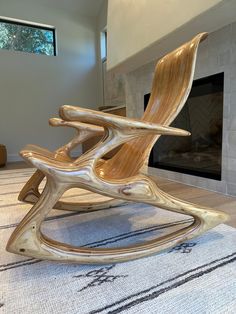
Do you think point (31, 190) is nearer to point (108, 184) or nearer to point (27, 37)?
point (108, 184)

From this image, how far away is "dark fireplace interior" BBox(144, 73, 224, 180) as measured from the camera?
1.62m

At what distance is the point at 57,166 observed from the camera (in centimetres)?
62

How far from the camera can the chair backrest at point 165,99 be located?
2.86ft

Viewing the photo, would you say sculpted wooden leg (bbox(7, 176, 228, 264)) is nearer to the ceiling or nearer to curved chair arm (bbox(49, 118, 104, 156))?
curved chair arm (bbox(49, 118, 104, 156))

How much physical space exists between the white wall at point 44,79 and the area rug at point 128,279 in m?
3.01

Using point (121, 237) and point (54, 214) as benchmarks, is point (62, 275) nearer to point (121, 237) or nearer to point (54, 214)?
point (121, 237)

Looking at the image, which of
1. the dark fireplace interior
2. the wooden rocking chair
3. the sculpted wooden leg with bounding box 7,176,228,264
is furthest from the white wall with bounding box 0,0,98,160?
the sculpted wooden leg with bounding box 7,176,228,264

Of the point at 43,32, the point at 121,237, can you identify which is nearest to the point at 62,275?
the point at 121,237

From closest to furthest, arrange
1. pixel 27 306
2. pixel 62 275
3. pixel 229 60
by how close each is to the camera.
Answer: pixel 27 306, pixel 62 275, pixel 229 60

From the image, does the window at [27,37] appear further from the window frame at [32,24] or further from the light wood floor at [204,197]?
the light wood floor at [204,197]

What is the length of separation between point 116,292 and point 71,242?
13.4 inches

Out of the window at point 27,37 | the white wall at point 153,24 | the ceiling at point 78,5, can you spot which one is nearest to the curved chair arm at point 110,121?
the white wall at point 153,24

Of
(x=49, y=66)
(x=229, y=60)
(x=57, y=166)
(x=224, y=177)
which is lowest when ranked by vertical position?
(x=224, y=177)

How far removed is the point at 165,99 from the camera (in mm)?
1017
